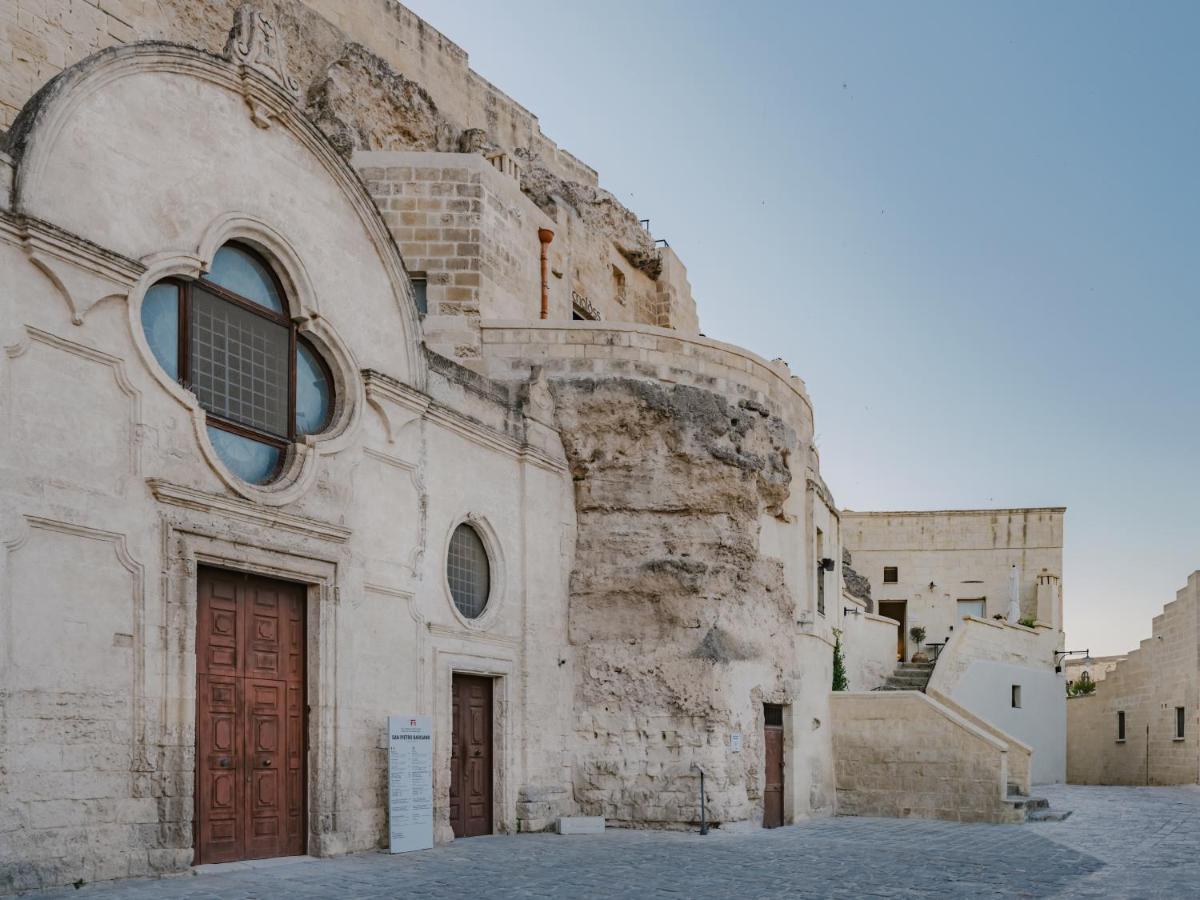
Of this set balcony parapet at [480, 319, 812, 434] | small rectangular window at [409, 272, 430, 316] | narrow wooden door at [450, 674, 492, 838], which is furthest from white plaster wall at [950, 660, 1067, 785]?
narrow wooden door at [450, 674, 492, 838]

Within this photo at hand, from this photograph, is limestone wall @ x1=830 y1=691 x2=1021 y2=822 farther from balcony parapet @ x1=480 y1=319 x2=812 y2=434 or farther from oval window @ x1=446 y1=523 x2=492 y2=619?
oval window @ x1=446 y1=523 x2=492 y2=619

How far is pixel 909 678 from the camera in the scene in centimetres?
2597

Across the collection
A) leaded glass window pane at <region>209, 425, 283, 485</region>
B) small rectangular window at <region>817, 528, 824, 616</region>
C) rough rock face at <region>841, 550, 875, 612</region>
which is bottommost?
rough rock face at <region>841, 550, 875, 612</region>

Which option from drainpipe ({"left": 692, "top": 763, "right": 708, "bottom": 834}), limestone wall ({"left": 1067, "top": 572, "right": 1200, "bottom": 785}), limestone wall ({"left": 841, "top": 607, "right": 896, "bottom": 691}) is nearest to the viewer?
drainpipe ({"left": 692, "top": 763, "right": 708, "bottom": 834})

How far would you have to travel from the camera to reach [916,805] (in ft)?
59.0

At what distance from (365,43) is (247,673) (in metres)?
13.9

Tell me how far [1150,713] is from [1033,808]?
12903 mm

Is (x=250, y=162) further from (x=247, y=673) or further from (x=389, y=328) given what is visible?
(x=247, y=673)

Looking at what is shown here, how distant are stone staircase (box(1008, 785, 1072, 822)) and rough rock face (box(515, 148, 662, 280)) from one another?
12135 mm

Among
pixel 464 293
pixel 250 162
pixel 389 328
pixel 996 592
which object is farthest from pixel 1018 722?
pixel 250 162

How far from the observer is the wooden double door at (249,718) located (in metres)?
9.89

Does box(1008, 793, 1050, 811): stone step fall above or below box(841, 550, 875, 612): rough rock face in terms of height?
below

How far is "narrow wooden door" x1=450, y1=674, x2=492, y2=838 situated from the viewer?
1319cm

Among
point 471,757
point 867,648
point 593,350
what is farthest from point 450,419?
point 867,648
